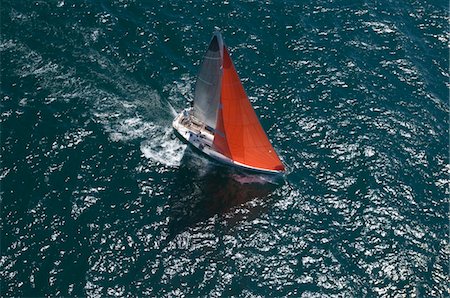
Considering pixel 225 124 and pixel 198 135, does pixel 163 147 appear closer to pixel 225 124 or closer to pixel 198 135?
pixel 198 135

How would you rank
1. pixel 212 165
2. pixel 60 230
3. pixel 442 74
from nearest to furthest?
pixel 60 230 → pixel 212 165 → pixel 442 74

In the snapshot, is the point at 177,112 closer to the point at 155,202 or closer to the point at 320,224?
the point at 155,202

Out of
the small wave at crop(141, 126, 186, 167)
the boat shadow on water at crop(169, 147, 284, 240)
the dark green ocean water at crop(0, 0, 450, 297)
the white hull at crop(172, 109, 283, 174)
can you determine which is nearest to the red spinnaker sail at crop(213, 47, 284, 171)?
the white hull at crop(172, 109, 283, 174)

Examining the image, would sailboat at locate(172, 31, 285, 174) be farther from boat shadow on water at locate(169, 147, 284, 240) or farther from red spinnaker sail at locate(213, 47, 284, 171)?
boat shadow on water at locate(169, 147, 284, 240)

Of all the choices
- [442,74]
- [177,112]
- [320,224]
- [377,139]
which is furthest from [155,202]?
[442,74]

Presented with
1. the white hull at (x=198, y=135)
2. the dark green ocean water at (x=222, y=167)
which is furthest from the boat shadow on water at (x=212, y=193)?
the white hull at (x=198, y=135)

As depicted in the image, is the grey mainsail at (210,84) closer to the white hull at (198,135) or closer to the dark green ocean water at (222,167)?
the white hull at (198,135)
